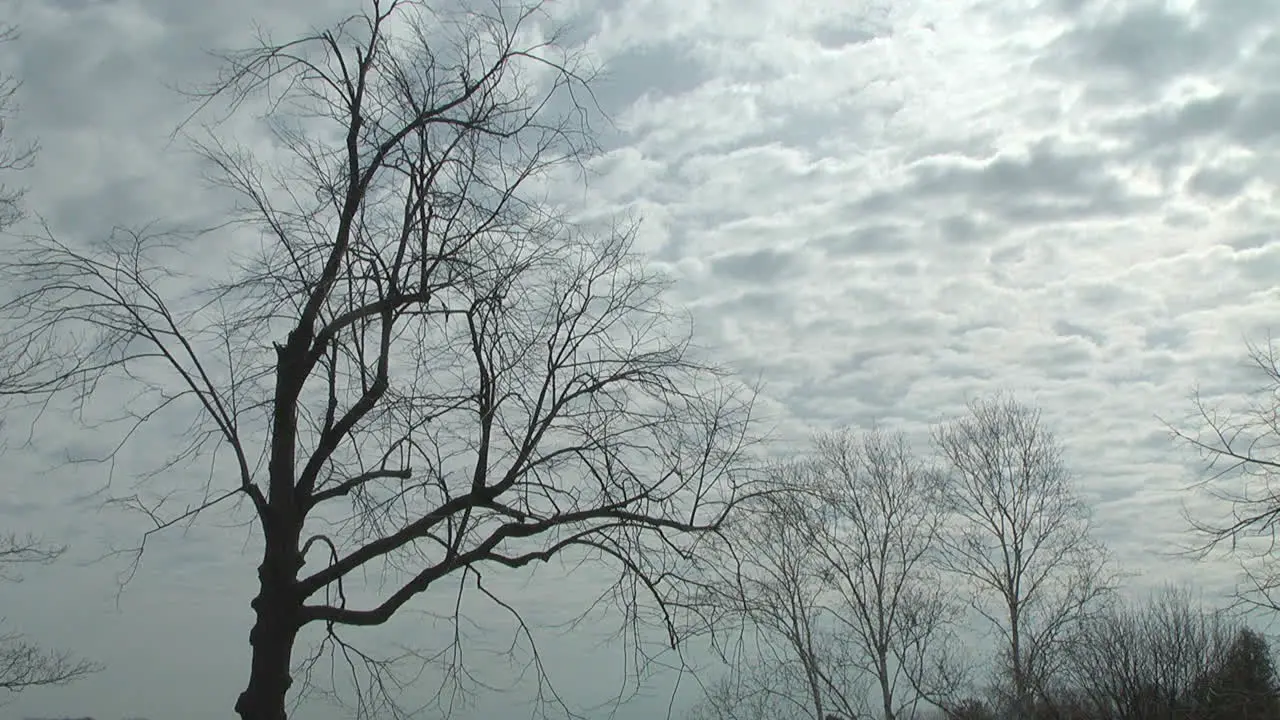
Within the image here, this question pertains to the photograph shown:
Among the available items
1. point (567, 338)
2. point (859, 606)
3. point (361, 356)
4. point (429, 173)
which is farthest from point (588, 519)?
point (859, 606)

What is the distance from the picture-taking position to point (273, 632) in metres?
7.61

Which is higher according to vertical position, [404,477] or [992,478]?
[992,478]

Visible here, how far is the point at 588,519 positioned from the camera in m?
7.79

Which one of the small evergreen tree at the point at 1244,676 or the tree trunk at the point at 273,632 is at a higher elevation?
the small evergreen tree at the point at 1244,676

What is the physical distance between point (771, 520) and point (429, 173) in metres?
3.56

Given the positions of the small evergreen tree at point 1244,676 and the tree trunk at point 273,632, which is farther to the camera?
the small evergreen tree at point 1244,676

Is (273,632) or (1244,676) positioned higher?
(1244,676)

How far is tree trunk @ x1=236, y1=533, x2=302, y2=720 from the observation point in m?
7.47

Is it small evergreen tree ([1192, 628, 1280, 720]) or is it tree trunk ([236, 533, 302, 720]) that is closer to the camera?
tree trunk ([236, 533, 302, 720])

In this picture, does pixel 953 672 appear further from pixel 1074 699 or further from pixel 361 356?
pixel 361 356

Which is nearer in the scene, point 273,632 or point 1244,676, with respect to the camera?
point 273,632

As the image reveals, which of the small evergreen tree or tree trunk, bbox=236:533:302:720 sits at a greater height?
the small evergreen tree

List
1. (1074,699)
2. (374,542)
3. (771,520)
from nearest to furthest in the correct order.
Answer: (374,542), (771,520), (1074,699)

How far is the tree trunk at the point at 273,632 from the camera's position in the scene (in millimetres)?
7473
